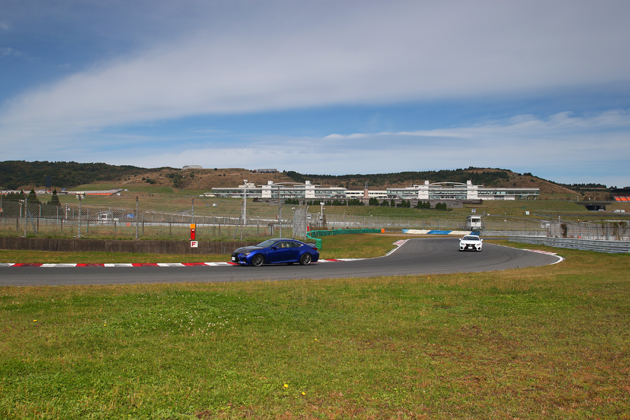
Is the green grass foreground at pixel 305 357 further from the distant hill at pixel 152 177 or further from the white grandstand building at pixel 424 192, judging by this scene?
the white grandstand building at pixel 424 192

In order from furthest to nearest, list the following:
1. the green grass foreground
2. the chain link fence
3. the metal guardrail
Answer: the metal guardrail
the chain link fence
the green grass foreground

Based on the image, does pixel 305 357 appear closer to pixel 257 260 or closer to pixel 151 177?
pixel 257 260

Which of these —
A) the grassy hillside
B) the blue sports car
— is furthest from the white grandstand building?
the blue sports car

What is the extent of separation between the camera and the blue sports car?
19.1 meters

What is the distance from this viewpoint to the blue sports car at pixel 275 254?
750 inches

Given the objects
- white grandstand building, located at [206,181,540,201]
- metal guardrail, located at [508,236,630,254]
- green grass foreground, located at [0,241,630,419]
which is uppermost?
white grandstand building, located at [206,181,540,201]

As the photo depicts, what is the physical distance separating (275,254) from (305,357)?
575 inches

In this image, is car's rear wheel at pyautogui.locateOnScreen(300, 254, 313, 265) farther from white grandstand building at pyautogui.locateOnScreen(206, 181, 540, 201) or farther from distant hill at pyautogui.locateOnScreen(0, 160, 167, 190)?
white grandstand building at pyautogui.locateOnScreen(206, 181, 540, 201)

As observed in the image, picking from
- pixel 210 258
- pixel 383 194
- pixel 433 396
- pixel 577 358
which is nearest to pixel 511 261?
pixel 210 258

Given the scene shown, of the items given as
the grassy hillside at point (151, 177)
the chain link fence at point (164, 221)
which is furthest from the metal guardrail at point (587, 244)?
the grassy hillside at point (151, 177)

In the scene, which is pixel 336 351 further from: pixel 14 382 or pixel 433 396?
pixel 14 382

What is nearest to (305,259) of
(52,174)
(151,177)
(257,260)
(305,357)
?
(257,260)

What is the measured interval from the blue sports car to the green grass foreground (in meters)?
9.86

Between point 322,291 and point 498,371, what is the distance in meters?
5.82
